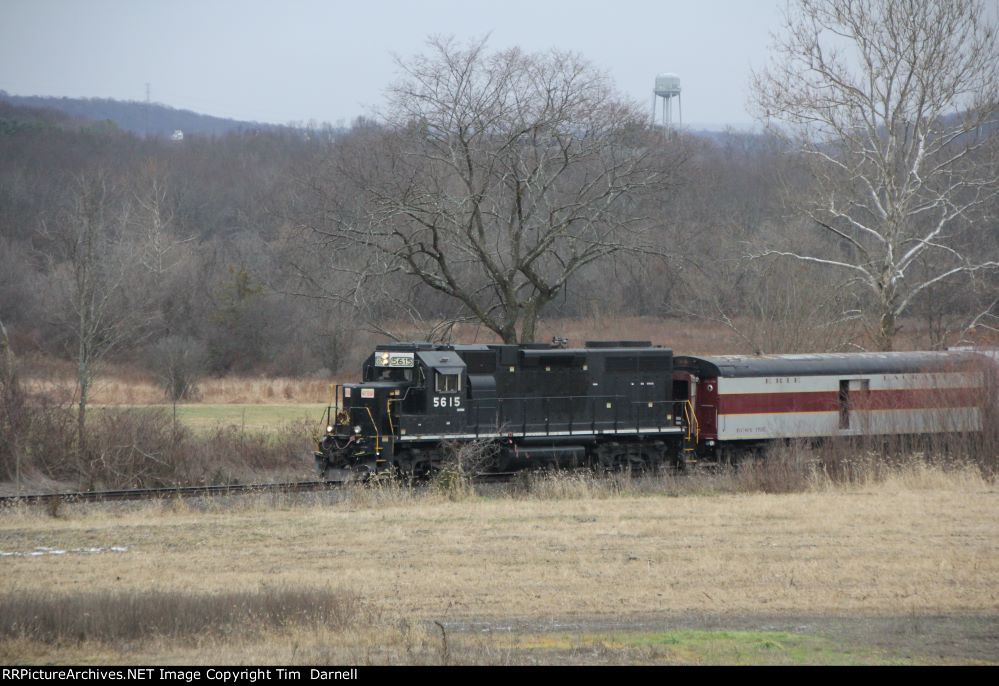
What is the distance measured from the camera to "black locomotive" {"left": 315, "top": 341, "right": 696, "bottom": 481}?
21.9 meters

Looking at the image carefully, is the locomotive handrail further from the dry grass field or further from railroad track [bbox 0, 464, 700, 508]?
the dry grass field

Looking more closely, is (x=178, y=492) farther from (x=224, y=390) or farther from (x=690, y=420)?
(x=224, y=390)

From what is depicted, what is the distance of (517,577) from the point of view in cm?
1227

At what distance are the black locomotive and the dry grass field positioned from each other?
7.61 feet

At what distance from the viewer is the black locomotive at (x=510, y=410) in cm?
2188

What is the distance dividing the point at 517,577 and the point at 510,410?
10873 millimetres

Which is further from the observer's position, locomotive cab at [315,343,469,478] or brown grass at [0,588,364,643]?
locomotive cab at [315,343,469,478]

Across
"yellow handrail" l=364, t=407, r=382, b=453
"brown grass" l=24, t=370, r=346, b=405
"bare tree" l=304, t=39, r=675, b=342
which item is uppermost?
"bare tree" l=304, t=39, r=675, b=342

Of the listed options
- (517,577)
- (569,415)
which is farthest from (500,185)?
(517,577)

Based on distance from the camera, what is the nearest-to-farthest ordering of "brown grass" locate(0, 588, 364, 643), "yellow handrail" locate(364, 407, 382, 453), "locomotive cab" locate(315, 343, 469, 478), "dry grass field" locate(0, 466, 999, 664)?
1. "dry grass field" locate(0, 466, 999, 664)
2. "brown grass" locate(0, 588, 364, 643)
3. "yellow handrail" locate(364, 407, 382, 453)
4. "locomotive cab" locate(315, 343, 469, 478)

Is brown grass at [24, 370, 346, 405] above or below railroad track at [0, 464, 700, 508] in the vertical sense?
above

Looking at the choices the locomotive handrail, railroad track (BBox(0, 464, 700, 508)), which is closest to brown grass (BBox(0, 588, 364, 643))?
railroad track (BBox(0, 464, 700, 508))

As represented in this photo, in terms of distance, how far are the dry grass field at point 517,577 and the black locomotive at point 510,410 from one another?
2.32 m

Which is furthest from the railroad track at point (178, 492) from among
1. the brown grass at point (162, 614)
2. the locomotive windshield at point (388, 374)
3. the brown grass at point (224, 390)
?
the brown grass at point (224, 390)
